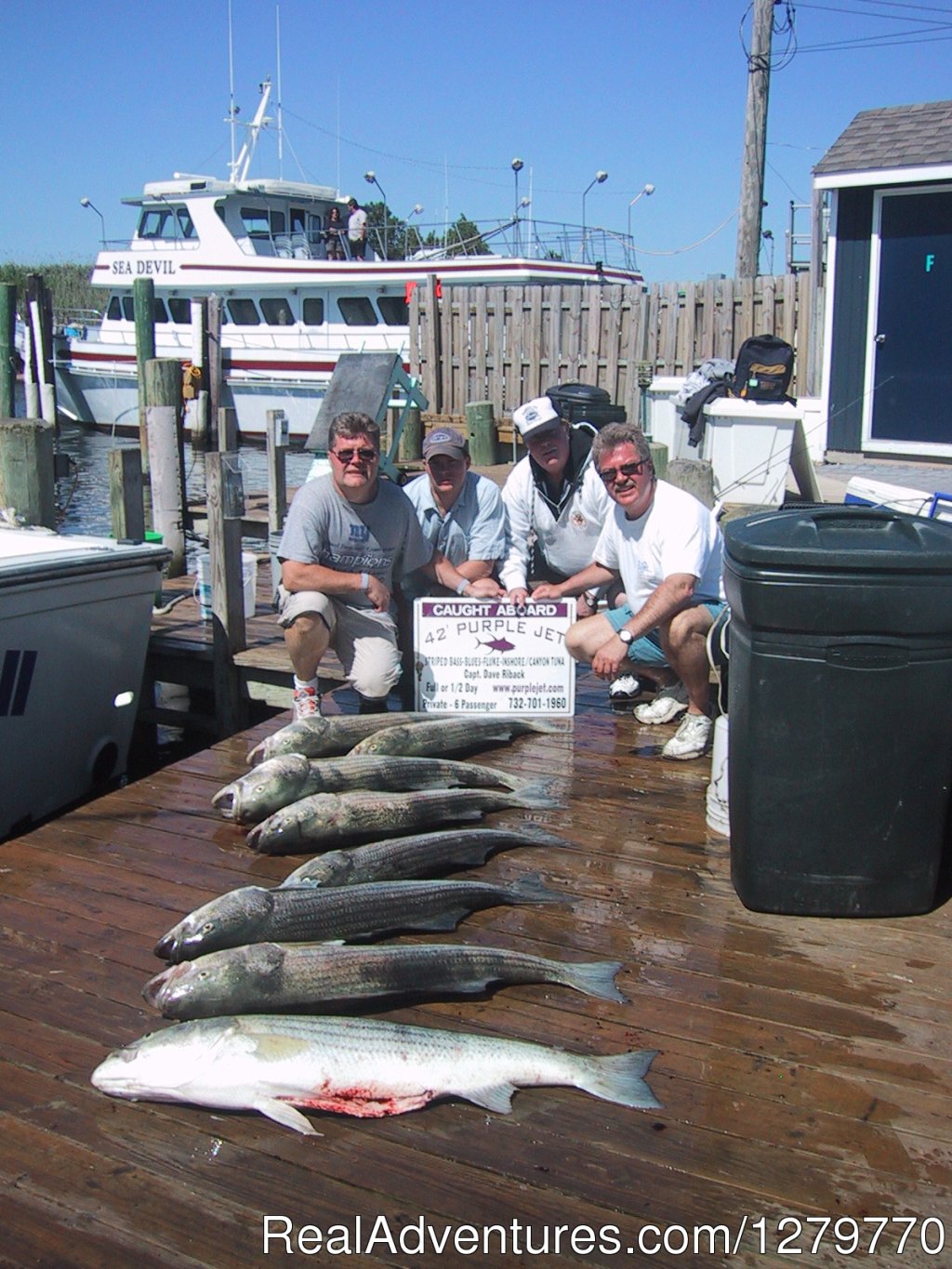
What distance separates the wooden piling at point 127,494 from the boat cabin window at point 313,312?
17311 millimetres

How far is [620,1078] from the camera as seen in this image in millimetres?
2668

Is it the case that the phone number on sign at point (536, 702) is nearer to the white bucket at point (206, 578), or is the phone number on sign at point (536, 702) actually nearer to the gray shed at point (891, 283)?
the white bucket at point (206, 578)

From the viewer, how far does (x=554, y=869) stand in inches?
153

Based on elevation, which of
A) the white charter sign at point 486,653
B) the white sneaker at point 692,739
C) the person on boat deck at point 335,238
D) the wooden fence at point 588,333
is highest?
the person on boat deck at point 335,238

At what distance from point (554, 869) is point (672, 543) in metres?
1.68

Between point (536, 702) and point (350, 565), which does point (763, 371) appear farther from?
point (350, 565)

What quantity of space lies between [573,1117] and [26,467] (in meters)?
6.50

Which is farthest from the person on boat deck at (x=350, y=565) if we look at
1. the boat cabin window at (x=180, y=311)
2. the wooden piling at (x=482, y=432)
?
the boat cabin window at (x=180, y=311)

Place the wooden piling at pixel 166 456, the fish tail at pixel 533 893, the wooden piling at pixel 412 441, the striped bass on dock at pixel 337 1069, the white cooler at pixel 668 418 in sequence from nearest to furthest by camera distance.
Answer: the striped bass on dock at pixel 337 1069 < the fish tail at pixel 533 893 < the wooden piling at pixel 166 456 < the white cooler at pixel 668 418 < the wooden piling at pixel 412 441

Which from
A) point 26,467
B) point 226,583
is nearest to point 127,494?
point 26,467

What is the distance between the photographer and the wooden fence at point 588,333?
42.4 feet

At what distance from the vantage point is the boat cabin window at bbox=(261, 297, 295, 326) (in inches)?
969

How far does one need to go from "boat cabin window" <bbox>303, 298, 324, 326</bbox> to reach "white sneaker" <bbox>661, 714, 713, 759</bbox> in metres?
21.0

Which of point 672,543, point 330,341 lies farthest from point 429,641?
point 330,341
